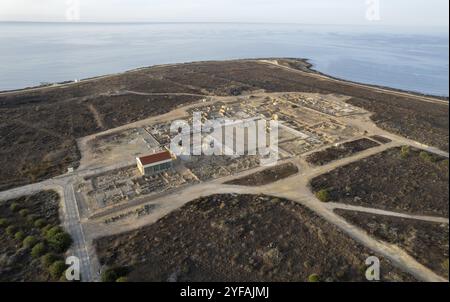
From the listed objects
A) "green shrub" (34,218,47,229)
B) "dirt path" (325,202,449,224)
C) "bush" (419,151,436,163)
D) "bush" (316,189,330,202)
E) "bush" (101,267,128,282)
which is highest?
"bush" (419,151,436,163)

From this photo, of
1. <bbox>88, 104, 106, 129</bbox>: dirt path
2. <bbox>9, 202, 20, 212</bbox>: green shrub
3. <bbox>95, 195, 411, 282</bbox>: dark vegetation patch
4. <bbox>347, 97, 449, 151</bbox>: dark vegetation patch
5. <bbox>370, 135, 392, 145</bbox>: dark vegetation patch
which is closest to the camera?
<bbox>95, 195, 411, 282</bbox>: dark vegetation patch

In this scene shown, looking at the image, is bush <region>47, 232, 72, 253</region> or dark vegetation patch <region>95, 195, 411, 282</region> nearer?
dark vegetation patch <region>95, 195, 411, 282</region>

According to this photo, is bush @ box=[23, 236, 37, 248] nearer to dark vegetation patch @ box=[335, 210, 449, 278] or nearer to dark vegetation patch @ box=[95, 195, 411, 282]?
dark vegetation patch @ box=[95, 195, 411, 282]

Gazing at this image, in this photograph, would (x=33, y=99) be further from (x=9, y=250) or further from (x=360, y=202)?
(x=360, y=202)

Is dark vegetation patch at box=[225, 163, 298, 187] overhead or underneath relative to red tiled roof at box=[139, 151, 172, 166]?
underneath

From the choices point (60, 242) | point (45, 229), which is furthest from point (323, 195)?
point (45, 229)

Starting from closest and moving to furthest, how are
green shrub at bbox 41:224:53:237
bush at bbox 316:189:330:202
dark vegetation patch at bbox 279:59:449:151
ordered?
green shrub at bbox 41:224:53:237
bush at bbox 316:189:330:202
dark vegetation patch at bbox 279:59:449:151

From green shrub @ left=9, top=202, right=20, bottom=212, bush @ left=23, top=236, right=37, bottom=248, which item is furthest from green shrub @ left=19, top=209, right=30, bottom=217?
bush @ left=23, top=236, right=37, bottom=248
